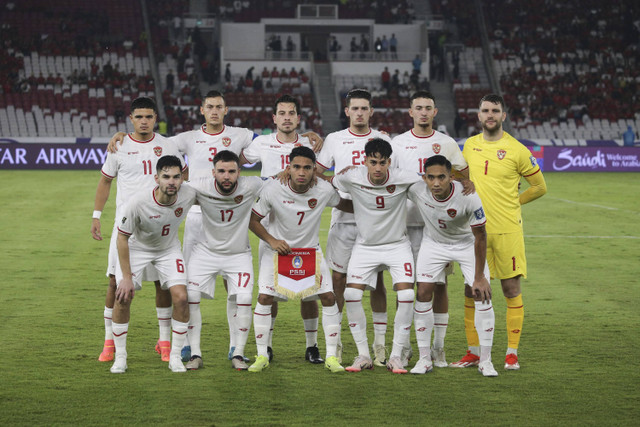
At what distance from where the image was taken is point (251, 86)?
125ft

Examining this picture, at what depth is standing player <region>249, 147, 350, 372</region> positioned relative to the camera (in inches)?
274

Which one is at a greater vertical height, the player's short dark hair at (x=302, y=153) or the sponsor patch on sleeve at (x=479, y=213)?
the player's short dark hair at (x=302, y=153)

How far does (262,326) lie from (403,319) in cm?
121

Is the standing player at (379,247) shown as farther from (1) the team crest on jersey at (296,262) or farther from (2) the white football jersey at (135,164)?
(2) the white football jersey at (135,164)

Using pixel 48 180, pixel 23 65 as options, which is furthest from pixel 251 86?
pixel 48 180

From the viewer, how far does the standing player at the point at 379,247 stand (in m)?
6.95

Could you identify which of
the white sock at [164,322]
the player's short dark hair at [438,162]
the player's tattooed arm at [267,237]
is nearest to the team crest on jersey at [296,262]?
the player's tattooed arm at [267,237]

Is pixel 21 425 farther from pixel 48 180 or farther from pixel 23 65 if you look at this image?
pixel 23 65

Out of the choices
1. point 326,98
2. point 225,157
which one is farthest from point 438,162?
point 326,98

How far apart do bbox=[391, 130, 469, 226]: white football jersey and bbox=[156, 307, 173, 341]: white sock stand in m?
2.32

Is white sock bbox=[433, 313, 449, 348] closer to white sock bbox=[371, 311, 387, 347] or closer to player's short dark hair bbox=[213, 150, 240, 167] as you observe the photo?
white sock bbox=[371, 311, 387, 347]

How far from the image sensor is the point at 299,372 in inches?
271

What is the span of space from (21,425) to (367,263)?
10.0 feet

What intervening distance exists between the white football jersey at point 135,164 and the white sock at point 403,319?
2.42m
